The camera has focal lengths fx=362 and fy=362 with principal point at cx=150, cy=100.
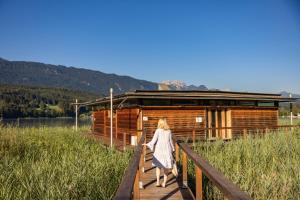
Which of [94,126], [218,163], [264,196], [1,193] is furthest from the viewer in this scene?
[94,126]

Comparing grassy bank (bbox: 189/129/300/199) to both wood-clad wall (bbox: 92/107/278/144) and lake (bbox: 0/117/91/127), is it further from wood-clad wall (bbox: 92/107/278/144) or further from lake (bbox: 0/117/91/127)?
lake (bbox: 0/117/91/127)

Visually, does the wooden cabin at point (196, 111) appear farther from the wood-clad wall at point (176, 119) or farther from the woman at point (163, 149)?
the woman at point (163, 149)

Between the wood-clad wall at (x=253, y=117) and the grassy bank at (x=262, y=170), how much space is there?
399 inches

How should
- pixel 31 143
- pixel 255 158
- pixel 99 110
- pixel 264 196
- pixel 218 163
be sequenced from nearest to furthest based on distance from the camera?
pixel 264 196, pixel 218 163, pixel 255 158, pixel 31 143, pixel 99 110

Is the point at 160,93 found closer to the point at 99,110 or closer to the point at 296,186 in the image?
the point at 99,110

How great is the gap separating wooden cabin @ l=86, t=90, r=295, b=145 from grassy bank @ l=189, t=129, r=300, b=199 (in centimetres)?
756

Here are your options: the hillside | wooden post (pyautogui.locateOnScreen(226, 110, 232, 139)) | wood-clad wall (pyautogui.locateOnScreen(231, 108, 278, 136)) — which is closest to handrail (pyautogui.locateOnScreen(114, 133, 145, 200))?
wooden post (pyautogui.locateOnScreen(226, 110, 232, 139))

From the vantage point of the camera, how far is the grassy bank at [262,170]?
6422mm

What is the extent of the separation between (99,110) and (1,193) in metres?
25.6

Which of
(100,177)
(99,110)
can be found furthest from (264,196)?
→ (99,110)

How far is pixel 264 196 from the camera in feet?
20.3

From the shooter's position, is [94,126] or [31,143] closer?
[31,143]

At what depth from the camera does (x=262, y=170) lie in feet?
27.3

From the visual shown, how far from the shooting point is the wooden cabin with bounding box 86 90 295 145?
69.1 ft
